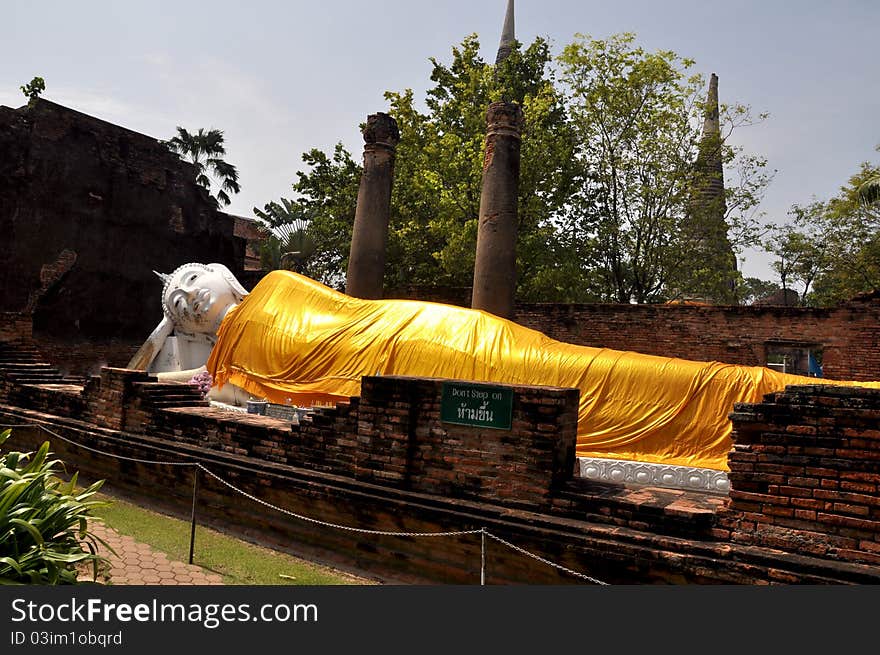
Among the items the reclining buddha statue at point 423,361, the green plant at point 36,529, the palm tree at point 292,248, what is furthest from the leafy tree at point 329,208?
the green plant at point 36,529

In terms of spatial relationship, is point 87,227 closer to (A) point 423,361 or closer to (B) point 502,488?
(A) point 423,361

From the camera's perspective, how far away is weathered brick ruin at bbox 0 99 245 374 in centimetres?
1470

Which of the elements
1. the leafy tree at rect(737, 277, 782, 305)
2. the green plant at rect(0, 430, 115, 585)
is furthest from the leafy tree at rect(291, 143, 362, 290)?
the leafy tree at rect(737, 277, 782, 305)

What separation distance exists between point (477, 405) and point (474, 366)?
2456 mm

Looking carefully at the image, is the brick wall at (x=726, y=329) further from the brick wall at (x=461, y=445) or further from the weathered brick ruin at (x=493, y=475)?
the brick wall at (x=461, y=445)

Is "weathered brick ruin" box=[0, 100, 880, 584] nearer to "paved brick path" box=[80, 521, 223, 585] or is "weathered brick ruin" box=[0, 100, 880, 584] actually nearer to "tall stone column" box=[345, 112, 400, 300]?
"paved brick path" box=[80, 521, 223, 585]

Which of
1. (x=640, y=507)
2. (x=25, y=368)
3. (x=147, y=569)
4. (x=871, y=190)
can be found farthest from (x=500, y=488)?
(x=871, y=190)

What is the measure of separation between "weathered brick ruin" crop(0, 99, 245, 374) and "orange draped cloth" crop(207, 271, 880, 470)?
8.69 m

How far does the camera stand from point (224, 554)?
17.4 ft

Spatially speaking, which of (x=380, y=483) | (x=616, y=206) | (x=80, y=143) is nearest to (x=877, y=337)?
(x=616, y=206)

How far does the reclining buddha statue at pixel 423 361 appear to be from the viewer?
6555 millimetres

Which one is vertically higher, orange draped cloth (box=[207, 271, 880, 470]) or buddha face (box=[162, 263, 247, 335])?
buddha face (box=[162, 263, 247, 335])

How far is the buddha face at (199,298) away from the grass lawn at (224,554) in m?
3.77

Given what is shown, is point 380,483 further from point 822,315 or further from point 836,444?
point 822,315
